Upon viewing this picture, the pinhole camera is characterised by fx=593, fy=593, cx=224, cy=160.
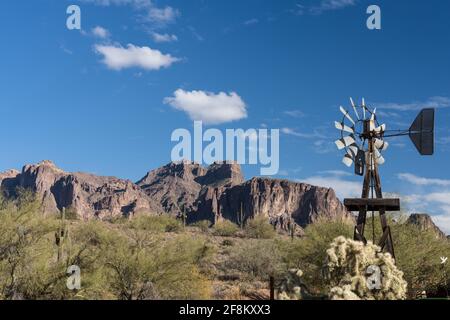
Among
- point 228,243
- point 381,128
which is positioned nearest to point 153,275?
point 381,128

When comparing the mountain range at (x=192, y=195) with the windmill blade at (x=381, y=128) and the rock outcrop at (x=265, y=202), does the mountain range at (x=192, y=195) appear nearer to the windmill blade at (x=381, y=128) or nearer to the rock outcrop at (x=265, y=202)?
the rock outcrop at (x=265, y=202)

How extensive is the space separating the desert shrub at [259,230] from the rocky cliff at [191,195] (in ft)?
236

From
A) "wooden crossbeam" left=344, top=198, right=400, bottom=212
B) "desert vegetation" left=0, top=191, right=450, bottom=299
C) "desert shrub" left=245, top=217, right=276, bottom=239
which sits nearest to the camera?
"wooden crossbeam" left=344, top=198, right=400, bottom=212


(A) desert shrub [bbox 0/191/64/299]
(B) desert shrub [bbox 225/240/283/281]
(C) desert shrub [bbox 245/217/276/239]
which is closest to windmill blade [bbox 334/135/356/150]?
(A) desert shrub [bbox 0/191/64/299]

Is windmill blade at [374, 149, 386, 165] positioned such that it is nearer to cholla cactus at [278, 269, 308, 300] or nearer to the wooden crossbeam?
the wooden crossbeam

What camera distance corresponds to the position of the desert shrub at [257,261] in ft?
114

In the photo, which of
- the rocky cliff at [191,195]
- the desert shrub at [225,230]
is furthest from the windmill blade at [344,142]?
the rocky cliff at [191,195]

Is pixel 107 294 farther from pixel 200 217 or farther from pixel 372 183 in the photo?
pixel 200 217

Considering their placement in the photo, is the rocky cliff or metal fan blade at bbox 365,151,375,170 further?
the rocky cliff

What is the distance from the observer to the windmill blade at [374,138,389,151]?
17.9 metres

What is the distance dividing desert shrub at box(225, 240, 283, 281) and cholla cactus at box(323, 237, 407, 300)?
18.9m

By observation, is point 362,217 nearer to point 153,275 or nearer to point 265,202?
point 153,275

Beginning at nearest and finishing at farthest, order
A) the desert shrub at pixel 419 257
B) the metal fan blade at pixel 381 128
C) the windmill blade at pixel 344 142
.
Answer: the windmill blade at pixel 344 142
the metal fan blade at pixel 381 128
the desert shrub at pixel 419 257
